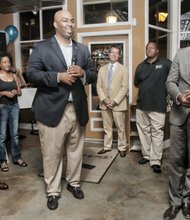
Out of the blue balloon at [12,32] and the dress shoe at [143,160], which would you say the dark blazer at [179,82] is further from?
the blue balloon at [12,32]

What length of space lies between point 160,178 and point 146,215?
2.91 ft

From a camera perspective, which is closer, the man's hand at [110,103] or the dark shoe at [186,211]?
the dark shoe at [186,211]

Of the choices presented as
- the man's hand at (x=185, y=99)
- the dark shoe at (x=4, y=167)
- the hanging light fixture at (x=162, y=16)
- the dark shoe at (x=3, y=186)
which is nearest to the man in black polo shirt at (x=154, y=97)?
the man's hand at (x=185, y=99)

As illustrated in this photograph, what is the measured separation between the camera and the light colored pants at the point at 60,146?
2.58 metres

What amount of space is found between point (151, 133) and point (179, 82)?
149 centimetres

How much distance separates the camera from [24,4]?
5.07m

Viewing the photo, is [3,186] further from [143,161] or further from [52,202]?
[143,161]

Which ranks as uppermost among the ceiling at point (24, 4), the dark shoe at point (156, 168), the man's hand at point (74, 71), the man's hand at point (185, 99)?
the ceiling at point (24, 4)

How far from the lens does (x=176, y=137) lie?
2.30 m

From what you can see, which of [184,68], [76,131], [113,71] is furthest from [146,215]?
[113,71]

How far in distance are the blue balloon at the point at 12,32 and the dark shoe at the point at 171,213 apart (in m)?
4.50

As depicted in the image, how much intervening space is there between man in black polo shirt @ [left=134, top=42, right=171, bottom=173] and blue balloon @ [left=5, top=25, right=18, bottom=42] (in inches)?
119

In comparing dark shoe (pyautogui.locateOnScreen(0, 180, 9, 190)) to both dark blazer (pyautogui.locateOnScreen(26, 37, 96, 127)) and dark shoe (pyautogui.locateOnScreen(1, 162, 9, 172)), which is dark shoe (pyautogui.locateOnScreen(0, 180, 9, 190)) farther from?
dark blazer (pyautogui.locateOnScreen(26, 37, 96, 127))

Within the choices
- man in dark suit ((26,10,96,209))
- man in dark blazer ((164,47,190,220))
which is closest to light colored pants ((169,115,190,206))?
man in dark blazer ((164,47,190,220))
